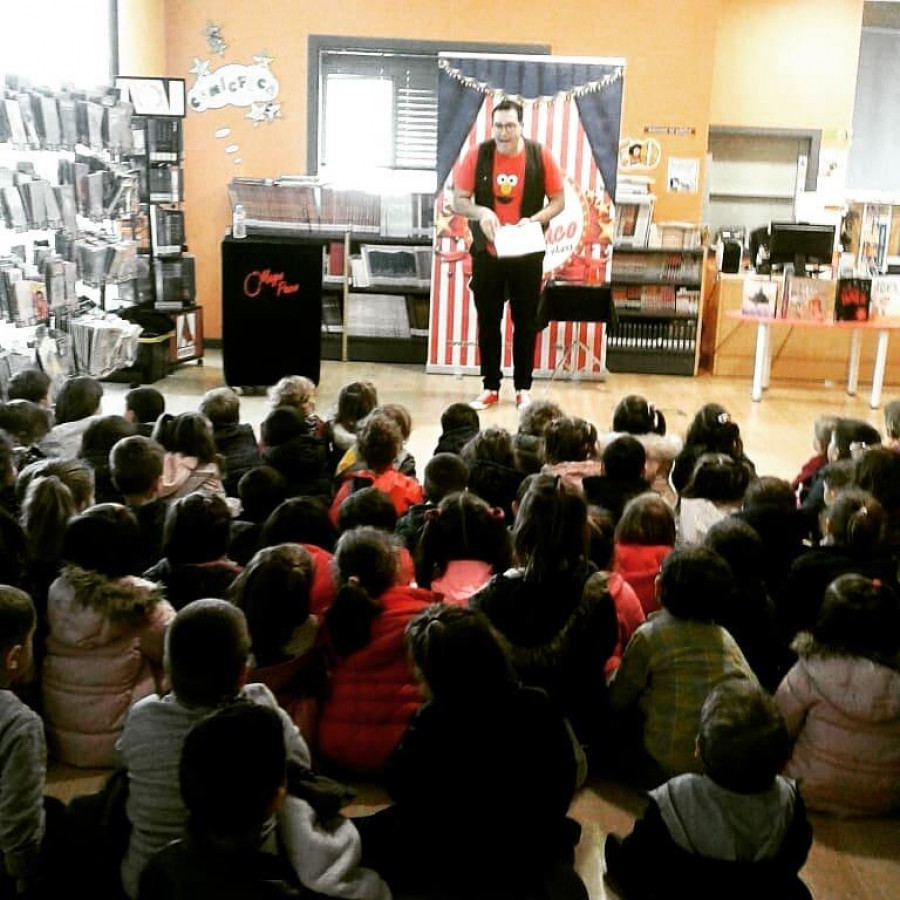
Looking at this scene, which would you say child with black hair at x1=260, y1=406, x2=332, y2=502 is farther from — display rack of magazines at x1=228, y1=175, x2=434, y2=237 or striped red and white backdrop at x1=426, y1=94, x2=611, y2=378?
display rack of magazines at x1=228, y1=175, x2=434, y2=237

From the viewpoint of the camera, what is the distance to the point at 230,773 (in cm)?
168

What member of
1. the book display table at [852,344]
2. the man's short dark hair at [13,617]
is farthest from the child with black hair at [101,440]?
the book display table at [852,344]

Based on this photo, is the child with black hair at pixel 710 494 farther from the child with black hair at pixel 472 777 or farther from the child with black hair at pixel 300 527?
the child with black hair at pixel 472 777

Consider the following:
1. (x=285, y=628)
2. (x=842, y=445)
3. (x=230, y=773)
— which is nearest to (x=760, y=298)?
(x=842, y=445)

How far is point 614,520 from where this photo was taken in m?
3.51

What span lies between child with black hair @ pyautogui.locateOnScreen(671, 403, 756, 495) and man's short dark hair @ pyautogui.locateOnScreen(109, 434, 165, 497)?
1.73m

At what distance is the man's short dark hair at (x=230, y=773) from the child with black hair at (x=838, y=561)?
1.68 m

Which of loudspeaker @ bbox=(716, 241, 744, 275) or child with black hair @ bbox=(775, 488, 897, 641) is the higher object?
loudspeaker @ bbox=(716, 241, 744, 275)

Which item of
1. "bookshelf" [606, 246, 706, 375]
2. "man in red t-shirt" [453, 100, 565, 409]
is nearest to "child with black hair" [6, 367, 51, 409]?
"man in red t-shirt" [453, 100, 565, 409]

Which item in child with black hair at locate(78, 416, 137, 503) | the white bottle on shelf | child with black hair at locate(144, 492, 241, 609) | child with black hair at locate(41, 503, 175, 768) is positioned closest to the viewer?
child with black hair at locate(41, 503, 175, 768)

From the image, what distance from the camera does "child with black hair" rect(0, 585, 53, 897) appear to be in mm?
2111

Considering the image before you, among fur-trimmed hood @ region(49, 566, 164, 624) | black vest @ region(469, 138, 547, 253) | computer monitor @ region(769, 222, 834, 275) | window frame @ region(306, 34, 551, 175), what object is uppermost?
window frame @ region(306, 34, 551, 175)

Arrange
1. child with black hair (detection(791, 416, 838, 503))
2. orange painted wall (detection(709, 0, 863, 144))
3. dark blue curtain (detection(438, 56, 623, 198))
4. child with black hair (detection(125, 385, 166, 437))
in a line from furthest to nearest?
1. orange painted wall (detection(709, 0, 863, 144))
2. dark blue curtain (detection(438, 56, 623, 198))
3. child with black hair (detection(125, 385, 166, 437))
4. child with black hair (detection(791, 416, 838, 503))

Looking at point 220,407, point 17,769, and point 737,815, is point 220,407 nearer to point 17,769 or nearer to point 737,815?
point 17,769
